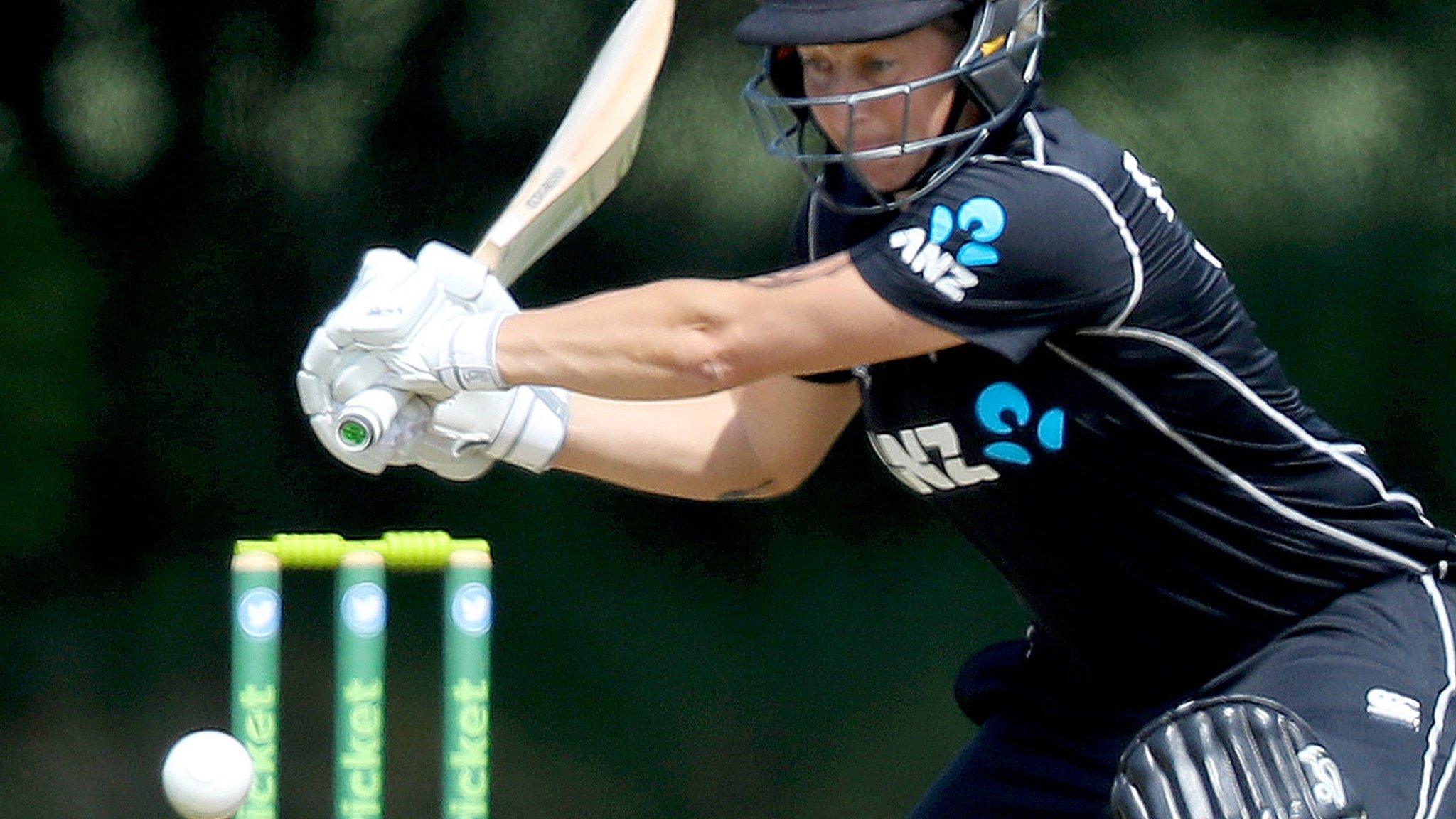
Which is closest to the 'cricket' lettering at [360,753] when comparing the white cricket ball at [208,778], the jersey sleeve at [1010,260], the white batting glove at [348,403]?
the white cricket ball at [208,778]

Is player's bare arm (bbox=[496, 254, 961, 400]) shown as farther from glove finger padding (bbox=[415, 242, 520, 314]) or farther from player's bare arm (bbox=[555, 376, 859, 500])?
player's bare arm (bbox=[555, 376, 859, 500])

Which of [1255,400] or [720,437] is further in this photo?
[720,437]

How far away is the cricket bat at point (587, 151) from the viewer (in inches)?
114

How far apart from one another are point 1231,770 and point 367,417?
981 mm

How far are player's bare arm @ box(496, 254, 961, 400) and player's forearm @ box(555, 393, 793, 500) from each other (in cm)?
38

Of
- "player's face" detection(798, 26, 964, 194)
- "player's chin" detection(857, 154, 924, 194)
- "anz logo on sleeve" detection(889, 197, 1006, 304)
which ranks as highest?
"player's face" detection(798, 26, 964, 194)

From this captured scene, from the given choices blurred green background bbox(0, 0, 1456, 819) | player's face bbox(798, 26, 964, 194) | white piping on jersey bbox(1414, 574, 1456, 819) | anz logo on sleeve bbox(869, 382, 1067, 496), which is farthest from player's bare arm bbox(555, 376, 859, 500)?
blurred green background bbox(0, 0, 1456, 819)

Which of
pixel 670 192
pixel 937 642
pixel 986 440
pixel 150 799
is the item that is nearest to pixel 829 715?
pixel 937 642

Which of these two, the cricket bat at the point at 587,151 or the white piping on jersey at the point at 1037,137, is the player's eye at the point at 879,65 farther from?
the cricket bat at the point at 587,151

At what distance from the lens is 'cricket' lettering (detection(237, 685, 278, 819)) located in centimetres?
320

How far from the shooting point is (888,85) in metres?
2.48

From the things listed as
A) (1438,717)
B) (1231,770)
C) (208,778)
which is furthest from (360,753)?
(1438,717)

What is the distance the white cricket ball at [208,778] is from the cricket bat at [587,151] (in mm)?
669

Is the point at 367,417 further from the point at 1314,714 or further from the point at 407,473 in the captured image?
the point at 407,473
